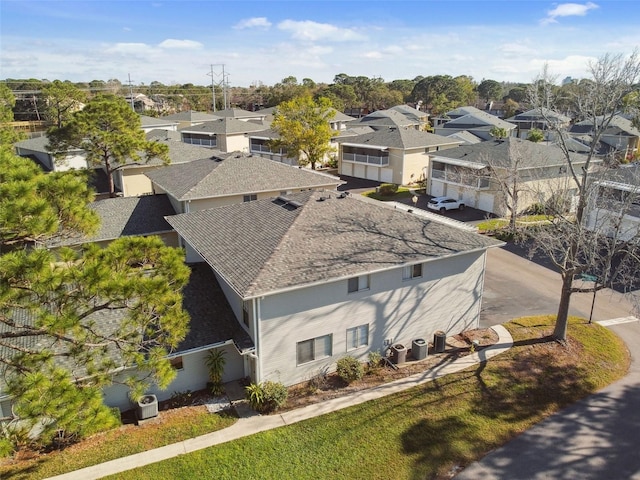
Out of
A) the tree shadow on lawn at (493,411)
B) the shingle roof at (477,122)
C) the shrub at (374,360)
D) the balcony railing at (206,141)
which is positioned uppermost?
the shingle roof at (477,122)

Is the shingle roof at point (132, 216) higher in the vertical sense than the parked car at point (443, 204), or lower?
higher

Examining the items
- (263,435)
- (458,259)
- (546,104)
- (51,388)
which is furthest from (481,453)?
(546,104)

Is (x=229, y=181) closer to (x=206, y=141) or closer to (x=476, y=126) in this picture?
(x=206, y=141)

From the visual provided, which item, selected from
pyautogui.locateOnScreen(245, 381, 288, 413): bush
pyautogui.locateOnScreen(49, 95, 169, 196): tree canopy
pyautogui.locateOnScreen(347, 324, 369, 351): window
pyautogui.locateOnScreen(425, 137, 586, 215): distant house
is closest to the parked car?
pyautogui.locateOnScreen(425, 137, 586, 215): distant house

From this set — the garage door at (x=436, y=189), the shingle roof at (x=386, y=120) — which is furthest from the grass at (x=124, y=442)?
the shingle roof at (x=386, y=120)

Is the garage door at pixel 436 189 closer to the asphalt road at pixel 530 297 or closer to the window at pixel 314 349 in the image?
the asphalt road at pixel 530 297

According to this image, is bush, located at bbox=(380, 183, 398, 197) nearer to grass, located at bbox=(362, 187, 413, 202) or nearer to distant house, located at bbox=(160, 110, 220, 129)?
grass, located at bbox=(362, 187, 413, 202)

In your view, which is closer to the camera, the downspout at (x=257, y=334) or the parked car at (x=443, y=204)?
the downspout at (x=257, y=334)

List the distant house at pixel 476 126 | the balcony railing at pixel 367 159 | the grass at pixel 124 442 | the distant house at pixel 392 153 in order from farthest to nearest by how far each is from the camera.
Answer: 1. the distant house at pixel 476 126
2. the balcony railing at pixel 367 159
3. the distant house at pixel 392 153
4. the grass at pixel 124 442
